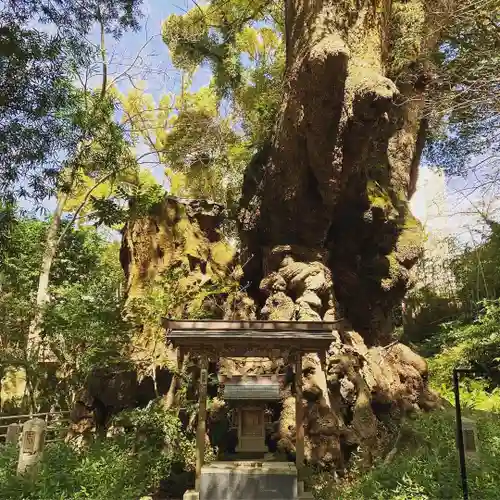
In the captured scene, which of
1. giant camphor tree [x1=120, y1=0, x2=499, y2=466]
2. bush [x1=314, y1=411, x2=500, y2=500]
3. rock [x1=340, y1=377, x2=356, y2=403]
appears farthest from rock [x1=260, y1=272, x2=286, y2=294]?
bush [x1=314, y1=411, x2=500, y2=500]

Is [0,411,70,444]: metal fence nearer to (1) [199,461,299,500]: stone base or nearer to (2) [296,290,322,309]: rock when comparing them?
(1) [199,461,299,500]: stone base

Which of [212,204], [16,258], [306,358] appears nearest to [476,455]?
[306,358]

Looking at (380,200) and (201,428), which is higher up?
(380,200)

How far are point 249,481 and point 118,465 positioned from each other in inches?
76.1

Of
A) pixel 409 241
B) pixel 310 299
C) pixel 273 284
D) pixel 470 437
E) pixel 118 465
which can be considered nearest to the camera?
pixel 470 437

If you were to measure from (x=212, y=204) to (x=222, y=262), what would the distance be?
4.83 ft

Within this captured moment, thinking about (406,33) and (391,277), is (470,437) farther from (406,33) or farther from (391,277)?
(406,33)

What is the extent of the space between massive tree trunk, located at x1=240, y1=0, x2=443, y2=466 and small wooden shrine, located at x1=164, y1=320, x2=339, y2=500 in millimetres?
826

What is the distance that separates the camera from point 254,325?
5.95 metres

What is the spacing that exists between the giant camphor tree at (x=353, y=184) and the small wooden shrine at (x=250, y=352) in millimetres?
782

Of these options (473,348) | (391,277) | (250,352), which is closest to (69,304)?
(250,352)

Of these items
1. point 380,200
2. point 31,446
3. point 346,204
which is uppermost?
point 380,200

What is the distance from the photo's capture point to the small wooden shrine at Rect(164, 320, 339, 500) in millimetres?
5695

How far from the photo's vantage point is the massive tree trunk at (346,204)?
6691 millimetres
